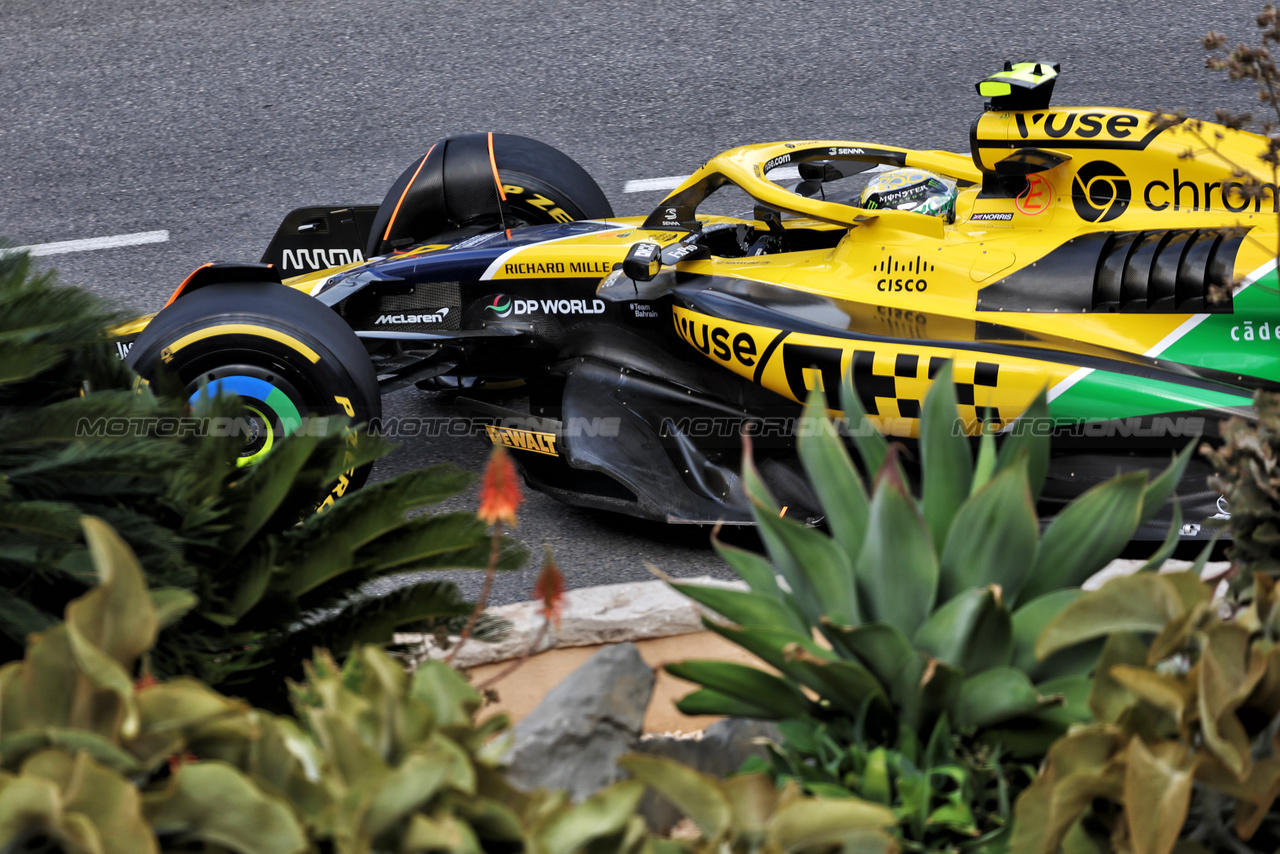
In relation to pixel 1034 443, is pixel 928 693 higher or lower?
lower

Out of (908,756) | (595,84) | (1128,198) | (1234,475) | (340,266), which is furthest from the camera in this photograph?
(595,84)

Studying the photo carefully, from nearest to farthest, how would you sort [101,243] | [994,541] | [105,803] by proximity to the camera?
[105,803]
[994,541]
[101,243]

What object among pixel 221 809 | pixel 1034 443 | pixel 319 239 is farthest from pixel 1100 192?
pixel 221 809

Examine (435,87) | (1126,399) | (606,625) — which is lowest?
(606,625)

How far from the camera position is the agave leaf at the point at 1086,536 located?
2.10m

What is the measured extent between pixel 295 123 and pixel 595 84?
1.88 m

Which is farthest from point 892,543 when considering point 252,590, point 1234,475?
point 252,590

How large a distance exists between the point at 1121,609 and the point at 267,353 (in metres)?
3.20

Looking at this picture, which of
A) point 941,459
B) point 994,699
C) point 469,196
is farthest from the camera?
point 469,196

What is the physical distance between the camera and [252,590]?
7.98 ft

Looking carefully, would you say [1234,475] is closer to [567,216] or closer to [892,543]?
[892,543]

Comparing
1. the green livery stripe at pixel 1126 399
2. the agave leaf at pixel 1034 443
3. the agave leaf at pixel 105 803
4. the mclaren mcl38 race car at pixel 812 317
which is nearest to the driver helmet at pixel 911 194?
the mclaren mcl38 race car at pixel 812 317

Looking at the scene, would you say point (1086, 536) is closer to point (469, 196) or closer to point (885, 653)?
point (885, 653)

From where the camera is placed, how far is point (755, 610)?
2.20 metres
